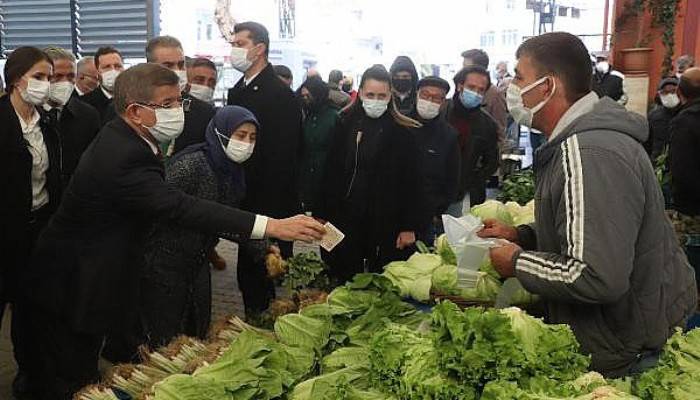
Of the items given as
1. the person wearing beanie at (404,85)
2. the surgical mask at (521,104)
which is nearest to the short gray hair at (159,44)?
the person wearing beanie at (404,85)

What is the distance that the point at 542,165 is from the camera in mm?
2488

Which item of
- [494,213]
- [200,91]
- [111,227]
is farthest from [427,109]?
[111,227]

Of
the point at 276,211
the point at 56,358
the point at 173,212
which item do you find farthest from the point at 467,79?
the point at 56,358

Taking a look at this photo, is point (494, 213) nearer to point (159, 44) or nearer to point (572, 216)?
point (572, 216)

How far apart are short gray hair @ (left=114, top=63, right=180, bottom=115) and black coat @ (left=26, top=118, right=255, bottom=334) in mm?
111

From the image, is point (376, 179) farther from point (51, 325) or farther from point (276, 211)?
point (51, 325)

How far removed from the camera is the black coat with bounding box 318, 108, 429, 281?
510cm

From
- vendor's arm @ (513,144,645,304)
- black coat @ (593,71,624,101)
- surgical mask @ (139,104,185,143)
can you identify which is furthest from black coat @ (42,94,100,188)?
black coat @ (593,71,624,101)

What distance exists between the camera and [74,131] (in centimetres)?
505

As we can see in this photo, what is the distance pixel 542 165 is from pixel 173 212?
166 centimetres

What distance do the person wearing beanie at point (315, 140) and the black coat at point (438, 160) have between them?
867mm

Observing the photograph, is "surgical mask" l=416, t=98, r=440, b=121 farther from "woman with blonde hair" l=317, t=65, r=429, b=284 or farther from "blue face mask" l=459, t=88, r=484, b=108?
"blue face mask" l=459, t=88, r=484, b=108

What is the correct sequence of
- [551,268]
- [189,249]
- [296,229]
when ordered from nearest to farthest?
[551,268] < [296,229] < [189,249]

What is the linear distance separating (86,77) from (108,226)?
387cm
